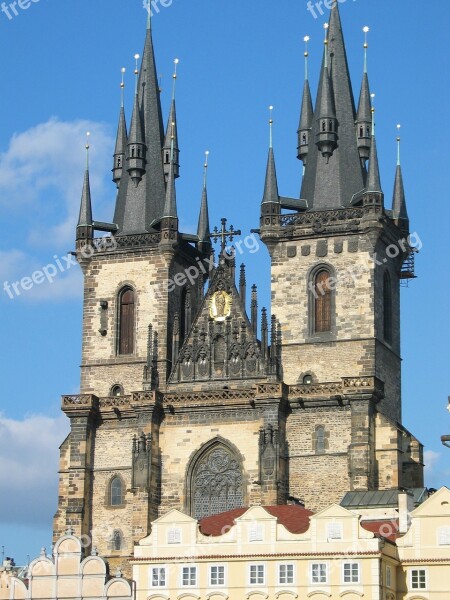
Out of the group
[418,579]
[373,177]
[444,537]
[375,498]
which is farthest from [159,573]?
[373,177]

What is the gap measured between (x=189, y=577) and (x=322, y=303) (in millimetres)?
18015

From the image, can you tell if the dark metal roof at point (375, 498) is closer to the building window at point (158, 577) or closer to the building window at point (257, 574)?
the building window at point (257, 574)

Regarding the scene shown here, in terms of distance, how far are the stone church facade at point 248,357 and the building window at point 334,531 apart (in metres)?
11.0

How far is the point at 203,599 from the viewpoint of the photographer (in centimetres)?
6100

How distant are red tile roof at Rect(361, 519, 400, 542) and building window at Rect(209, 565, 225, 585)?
17.2 feet

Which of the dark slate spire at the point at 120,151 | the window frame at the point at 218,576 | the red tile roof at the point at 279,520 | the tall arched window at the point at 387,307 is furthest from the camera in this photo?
the dark slate spire at the point at 120,151

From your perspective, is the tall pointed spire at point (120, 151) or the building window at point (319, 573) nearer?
the building window at point (319, 573)

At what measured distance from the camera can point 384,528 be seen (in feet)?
210

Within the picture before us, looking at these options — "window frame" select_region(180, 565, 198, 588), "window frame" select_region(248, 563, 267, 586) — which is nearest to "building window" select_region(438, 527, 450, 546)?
"window frame" select_region(248, 563, 267, 586)

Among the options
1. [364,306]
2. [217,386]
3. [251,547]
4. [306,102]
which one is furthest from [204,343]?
[251,547]

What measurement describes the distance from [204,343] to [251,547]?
17110 millimetres

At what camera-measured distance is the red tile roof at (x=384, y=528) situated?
205 feet


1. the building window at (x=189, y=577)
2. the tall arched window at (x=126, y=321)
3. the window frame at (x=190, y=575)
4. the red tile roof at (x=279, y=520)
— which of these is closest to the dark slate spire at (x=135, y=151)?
the tall arched window at (x=126, y=321)

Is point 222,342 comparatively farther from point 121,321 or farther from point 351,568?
point 351,568
